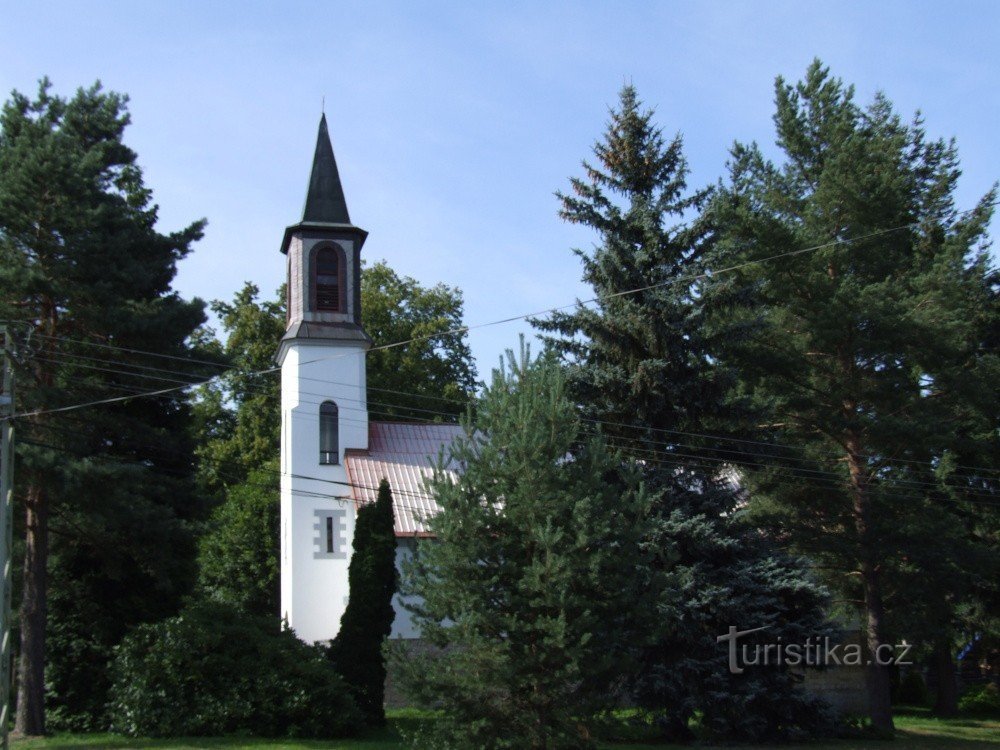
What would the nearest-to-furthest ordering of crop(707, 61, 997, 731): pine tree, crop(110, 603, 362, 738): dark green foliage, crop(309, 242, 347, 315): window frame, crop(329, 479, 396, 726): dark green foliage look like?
crop(110, 603, 362, 738): dark green foliage → crop(329, 479, 396, 726): dark green foliage → crop(707, 61, 997, 731): pine tree → crop(309, 242, 347, 315): window frame

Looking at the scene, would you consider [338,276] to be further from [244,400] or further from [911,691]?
[911,691]

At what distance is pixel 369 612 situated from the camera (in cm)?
2173

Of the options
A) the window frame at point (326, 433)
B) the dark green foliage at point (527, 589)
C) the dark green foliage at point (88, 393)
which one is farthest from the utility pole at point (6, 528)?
the window frame at point (326, 433)

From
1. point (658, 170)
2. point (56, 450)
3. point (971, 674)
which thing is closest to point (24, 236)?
point (56, 450)

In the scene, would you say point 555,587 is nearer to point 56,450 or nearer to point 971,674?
point 56,450

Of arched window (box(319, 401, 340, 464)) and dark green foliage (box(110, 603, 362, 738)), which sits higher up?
arched window (box(319, 401, 340, 464))

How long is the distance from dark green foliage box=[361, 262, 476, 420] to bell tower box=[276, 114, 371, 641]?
5.14m

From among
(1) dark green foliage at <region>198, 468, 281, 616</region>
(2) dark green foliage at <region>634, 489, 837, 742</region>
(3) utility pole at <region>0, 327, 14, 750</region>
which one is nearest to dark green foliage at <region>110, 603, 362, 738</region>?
(3) utility pole at <region>0, 327, 14, 750</region>

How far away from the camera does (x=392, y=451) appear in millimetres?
31297

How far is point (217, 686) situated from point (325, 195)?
16.7 meters

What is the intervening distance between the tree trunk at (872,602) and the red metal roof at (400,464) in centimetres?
957

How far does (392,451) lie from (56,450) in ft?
47.6

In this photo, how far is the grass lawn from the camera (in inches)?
677

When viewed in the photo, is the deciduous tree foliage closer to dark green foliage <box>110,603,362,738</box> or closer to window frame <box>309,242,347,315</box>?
window frame <box>309,242,347,315</box>
